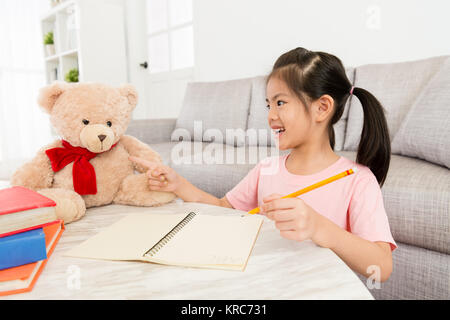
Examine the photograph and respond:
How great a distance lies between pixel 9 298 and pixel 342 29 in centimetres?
202

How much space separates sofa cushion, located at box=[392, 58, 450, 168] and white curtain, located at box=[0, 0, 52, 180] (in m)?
3.45

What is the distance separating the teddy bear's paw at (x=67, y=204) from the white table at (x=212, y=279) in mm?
142

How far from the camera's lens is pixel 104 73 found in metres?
3.04

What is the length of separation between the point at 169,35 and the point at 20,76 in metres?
1.73

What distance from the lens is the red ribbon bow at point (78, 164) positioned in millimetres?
674

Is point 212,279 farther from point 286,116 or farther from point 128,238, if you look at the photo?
point 286,116

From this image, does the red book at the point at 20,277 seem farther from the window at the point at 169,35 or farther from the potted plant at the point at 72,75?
the potted plant at the point at 72,75

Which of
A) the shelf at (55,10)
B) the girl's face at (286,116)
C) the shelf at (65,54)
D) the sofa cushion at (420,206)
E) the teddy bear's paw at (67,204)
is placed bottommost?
the sofa cushion at (420,206)

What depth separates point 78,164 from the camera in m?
0.68

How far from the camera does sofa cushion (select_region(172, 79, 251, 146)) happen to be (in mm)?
1912

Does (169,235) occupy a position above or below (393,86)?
below

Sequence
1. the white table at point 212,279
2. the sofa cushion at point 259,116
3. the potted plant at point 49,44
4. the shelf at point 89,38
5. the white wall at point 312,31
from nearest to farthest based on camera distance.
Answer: the white table at point 212,279 → the white wall at point 312,31 → the sofa cushion at point 259,116 → the shelf at point 89,38 → the potted plant at point 49,44

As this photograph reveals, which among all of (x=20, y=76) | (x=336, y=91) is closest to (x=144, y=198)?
(x=336, y=91)

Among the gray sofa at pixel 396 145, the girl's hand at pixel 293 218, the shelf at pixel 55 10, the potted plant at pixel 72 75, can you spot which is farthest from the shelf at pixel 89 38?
the girl's hand at pixel 293 218
